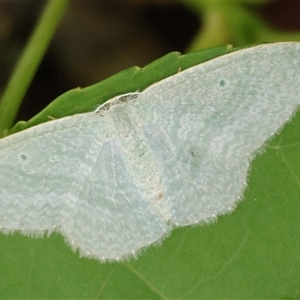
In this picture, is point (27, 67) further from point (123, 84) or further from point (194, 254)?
point (194, 254)

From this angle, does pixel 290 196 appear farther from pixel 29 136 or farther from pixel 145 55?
pixel 145 55

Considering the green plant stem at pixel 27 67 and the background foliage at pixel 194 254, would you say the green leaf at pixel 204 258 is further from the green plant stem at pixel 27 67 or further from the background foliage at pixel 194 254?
the green plant stem at pixel 27 67

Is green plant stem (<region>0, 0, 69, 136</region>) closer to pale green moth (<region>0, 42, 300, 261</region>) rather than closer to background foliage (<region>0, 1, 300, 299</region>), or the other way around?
background foliage (<region>0, 1, 300, 299</region>)

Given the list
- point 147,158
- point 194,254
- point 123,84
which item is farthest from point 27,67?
point 194,254

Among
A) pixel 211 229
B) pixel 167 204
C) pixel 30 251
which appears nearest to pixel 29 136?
pixel 30 251

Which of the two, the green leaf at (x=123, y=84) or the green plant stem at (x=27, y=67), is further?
the green plant stem at (x=27, y=67)

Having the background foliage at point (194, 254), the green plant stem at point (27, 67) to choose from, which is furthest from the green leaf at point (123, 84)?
the green plant stem at point (27, 67)

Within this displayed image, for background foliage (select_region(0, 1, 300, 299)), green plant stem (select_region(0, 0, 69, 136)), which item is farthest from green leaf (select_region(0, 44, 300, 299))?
green plant stem (select_region(0, 0, 69, 136))


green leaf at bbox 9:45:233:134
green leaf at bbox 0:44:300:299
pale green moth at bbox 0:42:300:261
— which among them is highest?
green leaf at bbox 9:45:233:134
